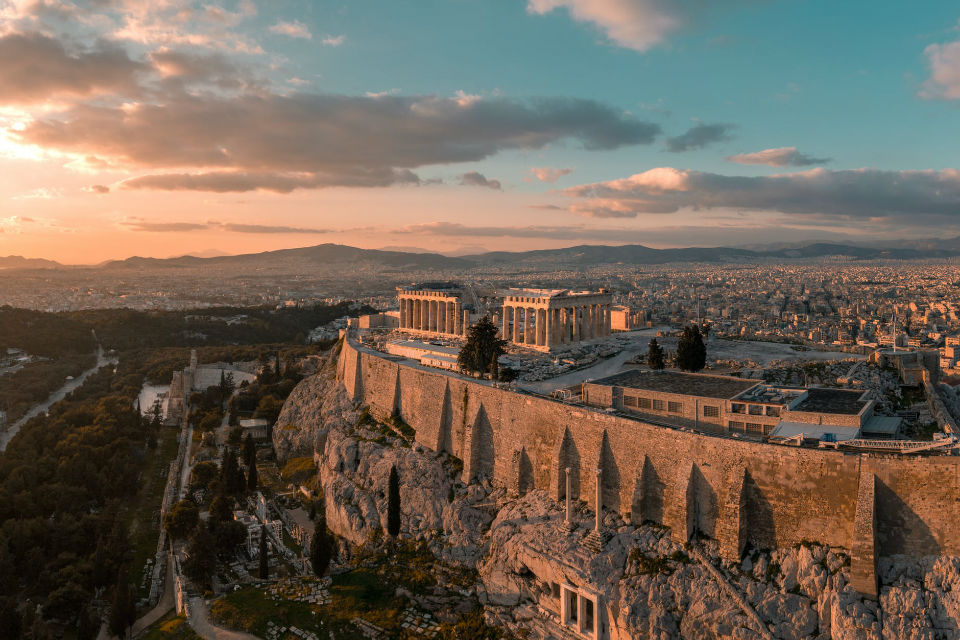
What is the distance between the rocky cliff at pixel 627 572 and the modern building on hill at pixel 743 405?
5.39 metres

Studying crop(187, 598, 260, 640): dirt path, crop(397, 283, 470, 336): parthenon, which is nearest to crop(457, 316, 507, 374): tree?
crop(397, 283, 470, 336): parthenon

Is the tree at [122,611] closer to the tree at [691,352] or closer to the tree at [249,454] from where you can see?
the tree at [249,454]

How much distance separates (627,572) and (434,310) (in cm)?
4373

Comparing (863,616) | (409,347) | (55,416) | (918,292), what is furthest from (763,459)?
(918,292)

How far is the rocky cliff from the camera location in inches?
796

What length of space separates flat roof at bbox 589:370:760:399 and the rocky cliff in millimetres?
7153

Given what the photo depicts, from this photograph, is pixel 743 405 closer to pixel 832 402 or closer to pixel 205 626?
pixel 832 402

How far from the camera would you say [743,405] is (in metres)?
28.7

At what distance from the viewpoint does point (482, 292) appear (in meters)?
65.6

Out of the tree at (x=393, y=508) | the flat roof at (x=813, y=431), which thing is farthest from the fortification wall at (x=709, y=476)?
the tree at (x=393, y=508)

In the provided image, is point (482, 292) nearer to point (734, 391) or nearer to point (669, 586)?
point (734, 391)

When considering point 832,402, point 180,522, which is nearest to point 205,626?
point 180,522

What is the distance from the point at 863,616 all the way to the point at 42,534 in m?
41.1

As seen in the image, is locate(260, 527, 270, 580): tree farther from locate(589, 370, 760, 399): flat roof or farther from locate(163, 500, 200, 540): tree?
locate(589, 370, 760, 399): flat roof
